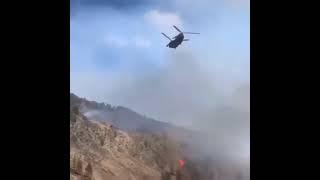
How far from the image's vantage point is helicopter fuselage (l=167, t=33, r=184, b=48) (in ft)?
7.23

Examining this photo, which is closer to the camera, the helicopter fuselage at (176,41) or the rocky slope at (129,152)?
the helicopter fuselage at (176,41)

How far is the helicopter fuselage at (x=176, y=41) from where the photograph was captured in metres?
2.21

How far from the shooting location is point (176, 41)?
2211mm

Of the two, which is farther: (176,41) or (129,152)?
(129,152)

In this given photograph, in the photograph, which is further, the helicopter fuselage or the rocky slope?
the rocky slope

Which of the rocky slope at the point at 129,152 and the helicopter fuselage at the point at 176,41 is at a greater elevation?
the helicopter fuselage at the point at 176,41

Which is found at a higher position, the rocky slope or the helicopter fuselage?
the helicopter fuselage

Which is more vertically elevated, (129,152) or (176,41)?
(176,41)
